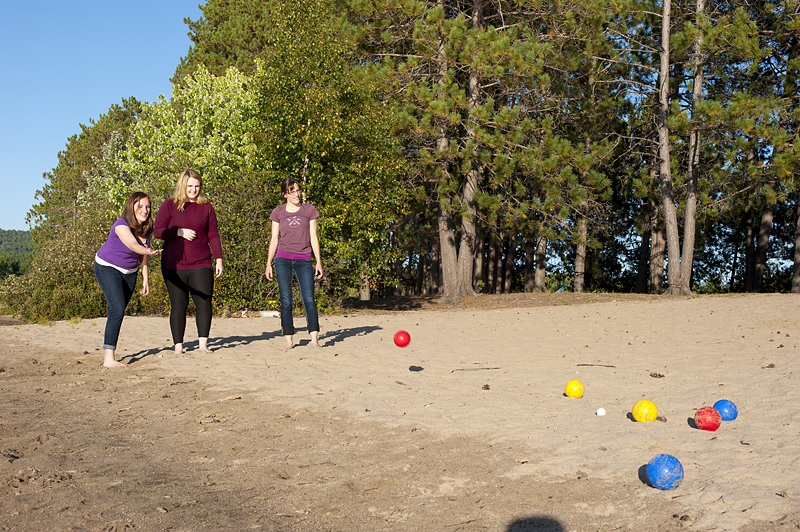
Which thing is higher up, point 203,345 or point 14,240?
point 14,240

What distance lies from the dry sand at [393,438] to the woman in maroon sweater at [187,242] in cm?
88

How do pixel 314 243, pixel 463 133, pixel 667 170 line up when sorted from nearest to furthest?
1. pixel 314 243
2. pixel 667 170
3. pixel 463 133

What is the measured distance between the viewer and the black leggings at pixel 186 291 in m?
7.64

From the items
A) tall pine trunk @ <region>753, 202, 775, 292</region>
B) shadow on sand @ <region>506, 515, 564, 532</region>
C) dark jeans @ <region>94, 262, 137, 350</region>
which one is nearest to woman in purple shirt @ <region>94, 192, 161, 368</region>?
dark jeans @ <region>94, 262, 137, 350</region>

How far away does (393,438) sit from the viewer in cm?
455

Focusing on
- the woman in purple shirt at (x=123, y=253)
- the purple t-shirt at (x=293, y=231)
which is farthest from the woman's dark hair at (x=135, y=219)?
the purple t-shirt at (x=293, y=231)

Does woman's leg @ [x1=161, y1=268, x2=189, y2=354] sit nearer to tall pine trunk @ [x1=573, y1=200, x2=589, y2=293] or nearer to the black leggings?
the black leggings

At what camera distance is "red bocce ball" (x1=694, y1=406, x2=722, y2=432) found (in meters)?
4.49

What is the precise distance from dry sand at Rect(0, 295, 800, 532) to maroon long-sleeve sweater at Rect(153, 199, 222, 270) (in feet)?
4.07

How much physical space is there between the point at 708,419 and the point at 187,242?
19.2 feet

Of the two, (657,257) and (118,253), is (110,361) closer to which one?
(118,253)

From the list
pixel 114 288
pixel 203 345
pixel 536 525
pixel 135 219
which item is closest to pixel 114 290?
pixel 114 288

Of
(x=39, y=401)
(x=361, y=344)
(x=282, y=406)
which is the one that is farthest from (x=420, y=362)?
(x=39, y=401)

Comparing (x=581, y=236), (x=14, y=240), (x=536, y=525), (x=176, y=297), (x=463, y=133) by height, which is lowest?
(x=536, y=525)
